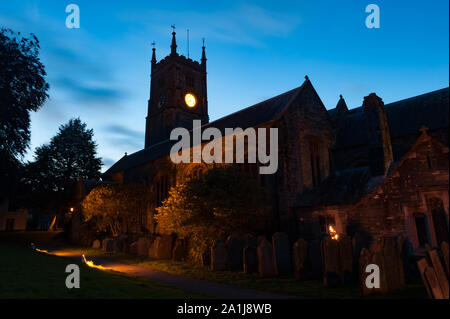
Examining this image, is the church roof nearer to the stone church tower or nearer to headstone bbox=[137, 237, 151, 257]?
headstone bbox=[137, 237, 151, 257]

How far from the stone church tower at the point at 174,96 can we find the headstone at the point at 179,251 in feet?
86.8

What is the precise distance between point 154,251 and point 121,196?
9.81 meters

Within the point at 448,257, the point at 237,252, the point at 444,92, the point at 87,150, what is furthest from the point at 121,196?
→ the point at 444,92

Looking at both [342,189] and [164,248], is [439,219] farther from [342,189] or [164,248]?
A: [164,248]

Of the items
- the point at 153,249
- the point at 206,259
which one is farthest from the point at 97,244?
the point at 206,259

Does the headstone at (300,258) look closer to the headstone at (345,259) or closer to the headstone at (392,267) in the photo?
the headstone at (345,259)

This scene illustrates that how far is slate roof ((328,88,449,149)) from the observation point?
18337 millimetres

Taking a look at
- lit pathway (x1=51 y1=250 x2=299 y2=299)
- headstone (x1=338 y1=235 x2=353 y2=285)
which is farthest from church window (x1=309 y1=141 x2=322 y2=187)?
lit pathway (x1=51 y1=250 x2=299 y2=299)

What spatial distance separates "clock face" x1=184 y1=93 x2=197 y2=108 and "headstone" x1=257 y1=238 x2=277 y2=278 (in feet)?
122

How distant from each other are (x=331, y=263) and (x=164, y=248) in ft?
37.1

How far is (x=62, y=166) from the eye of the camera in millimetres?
39188

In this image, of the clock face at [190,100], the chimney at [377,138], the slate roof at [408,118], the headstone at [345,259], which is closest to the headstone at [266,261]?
the headstone at [345,259]

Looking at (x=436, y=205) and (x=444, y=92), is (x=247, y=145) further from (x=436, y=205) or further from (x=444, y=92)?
(x=444, y=92)

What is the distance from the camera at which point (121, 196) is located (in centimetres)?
2539
